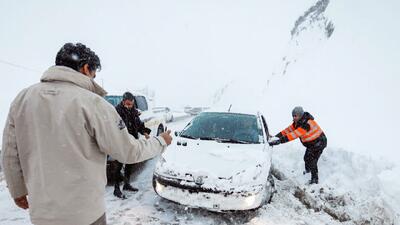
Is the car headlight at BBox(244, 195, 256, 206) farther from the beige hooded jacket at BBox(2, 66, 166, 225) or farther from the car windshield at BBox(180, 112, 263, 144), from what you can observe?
the beige hooded jacket at BBox(2, 66, 166, 225)

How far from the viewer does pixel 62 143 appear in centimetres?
174

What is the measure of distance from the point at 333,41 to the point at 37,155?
17.0 meters

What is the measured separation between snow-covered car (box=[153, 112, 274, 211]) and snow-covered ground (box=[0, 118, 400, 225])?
0.38m

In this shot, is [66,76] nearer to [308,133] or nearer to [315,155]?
[308,133]

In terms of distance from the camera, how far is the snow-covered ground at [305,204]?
174 inches

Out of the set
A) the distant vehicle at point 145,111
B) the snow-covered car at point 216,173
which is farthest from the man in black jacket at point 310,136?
the distant vehicle at point 145,111

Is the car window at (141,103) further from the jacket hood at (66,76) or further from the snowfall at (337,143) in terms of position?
the jacket hood at (66,76)

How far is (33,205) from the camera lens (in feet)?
5.96

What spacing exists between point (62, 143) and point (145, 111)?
23.5ft

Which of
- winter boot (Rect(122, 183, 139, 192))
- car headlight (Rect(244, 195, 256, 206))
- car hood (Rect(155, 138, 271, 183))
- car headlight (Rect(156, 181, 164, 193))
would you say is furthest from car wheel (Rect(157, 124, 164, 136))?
car headlight (Rect(244, 195, 256, 206))

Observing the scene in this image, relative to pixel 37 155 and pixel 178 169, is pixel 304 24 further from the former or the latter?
pixel 37 155

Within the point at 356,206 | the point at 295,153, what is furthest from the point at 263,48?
the point at 356,206

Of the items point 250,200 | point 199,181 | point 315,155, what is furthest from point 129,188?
point 315,155

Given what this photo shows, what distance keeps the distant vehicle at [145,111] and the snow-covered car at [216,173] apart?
10.2ft
